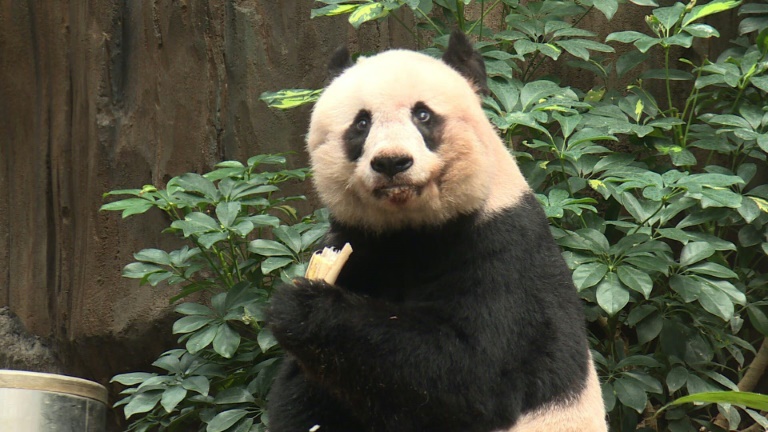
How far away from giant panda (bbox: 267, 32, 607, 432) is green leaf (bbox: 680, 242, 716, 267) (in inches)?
44.3

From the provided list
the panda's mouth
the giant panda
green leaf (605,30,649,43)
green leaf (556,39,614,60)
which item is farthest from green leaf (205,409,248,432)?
green leaf (605,30,649,43)

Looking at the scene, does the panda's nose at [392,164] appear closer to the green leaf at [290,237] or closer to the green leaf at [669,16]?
the green leaf at [290,237]

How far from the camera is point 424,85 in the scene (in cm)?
300

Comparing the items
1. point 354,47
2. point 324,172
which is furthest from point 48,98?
point 324,172

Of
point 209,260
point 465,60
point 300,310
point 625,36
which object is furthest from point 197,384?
point 625,36

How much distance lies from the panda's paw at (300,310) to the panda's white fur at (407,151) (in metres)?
0.30

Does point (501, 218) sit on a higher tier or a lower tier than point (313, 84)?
higher

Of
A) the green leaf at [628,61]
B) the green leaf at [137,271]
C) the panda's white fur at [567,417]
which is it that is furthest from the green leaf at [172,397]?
the green leaf at [628,61]

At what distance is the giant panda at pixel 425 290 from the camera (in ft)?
9.17

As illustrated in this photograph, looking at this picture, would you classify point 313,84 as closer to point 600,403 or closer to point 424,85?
point 424,85

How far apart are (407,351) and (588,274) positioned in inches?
55.3

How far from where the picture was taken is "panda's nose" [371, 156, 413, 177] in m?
2.78

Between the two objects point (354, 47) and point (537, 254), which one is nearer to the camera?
point (537, 254)

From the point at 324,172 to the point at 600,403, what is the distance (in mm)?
1226
